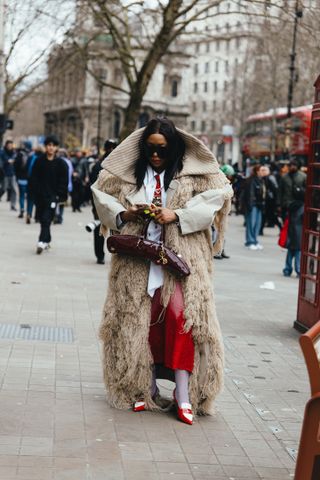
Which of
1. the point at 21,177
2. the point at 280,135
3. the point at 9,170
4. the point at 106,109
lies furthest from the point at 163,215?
the point at 106,109

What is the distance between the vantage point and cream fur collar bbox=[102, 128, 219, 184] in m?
6.64

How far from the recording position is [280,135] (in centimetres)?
4628

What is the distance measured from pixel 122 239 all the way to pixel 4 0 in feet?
63.4

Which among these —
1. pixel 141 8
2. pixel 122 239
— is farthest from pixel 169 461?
pixel 141 8

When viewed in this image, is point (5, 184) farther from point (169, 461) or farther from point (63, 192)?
point (169, 461)

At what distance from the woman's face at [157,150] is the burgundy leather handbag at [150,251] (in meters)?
0.46

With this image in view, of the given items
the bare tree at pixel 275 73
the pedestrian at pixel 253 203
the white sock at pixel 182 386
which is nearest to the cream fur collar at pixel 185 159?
the white sock at pixel 182 386

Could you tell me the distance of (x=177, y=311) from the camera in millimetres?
6547

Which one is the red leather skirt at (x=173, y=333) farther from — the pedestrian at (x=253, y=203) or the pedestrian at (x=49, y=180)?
the pedestrian at (x=253, y=203)

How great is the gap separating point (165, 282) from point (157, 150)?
0.79m

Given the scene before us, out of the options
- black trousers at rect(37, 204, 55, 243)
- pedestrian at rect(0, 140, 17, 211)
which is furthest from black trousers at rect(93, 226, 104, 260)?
pedestrian at rect(0, 140, 17, 211)

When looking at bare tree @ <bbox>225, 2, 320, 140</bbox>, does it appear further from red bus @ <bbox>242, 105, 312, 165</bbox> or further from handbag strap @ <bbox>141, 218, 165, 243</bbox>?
handbag strap @ <bbox>141, 218, 165, 243</bbox>

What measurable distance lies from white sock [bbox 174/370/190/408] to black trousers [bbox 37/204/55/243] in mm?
10336

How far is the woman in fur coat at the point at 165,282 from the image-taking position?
656 centimetres
